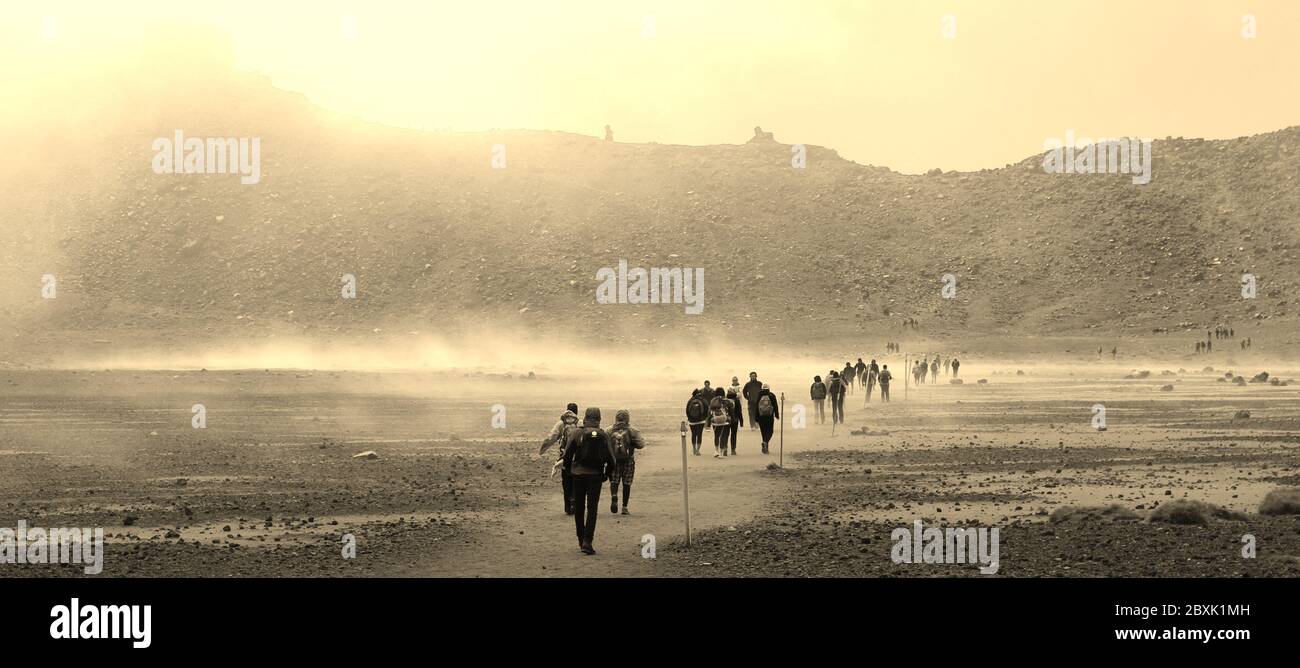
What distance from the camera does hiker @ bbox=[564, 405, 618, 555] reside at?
15586mm

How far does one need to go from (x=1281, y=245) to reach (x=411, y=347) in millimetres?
60359

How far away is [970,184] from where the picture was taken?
125 meters

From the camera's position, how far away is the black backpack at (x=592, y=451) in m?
15.6

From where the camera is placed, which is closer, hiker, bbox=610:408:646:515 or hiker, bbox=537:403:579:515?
hiker, bbox=537:403:579:515

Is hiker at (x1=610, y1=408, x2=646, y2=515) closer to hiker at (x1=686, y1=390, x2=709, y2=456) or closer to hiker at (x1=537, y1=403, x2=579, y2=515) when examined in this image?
hiker at (x1=537, y1=403, x2=579, y2=515)

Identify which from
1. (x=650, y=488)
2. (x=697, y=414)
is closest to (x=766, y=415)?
(x=697, y=414)

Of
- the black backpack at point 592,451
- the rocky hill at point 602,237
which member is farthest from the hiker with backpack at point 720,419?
the rocky hill at point 602,237

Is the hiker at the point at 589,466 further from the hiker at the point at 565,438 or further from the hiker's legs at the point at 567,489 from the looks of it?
the hiker at the point at 565,438

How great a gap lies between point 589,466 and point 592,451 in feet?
0.54

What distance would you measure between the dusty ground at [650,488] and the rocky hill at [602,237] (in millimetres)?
53499

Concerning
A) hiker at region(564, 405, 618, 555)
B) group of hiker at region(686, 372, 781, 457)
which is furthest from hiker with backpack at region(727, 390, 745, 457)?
hiker at region(564, 405, 618, 555)

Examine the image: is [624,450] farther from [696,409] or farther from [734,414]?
[734,414]

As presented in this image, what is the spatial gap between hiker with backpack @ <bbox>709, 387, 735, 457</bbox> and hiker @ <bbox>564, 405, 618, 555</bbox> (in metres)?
12.0
